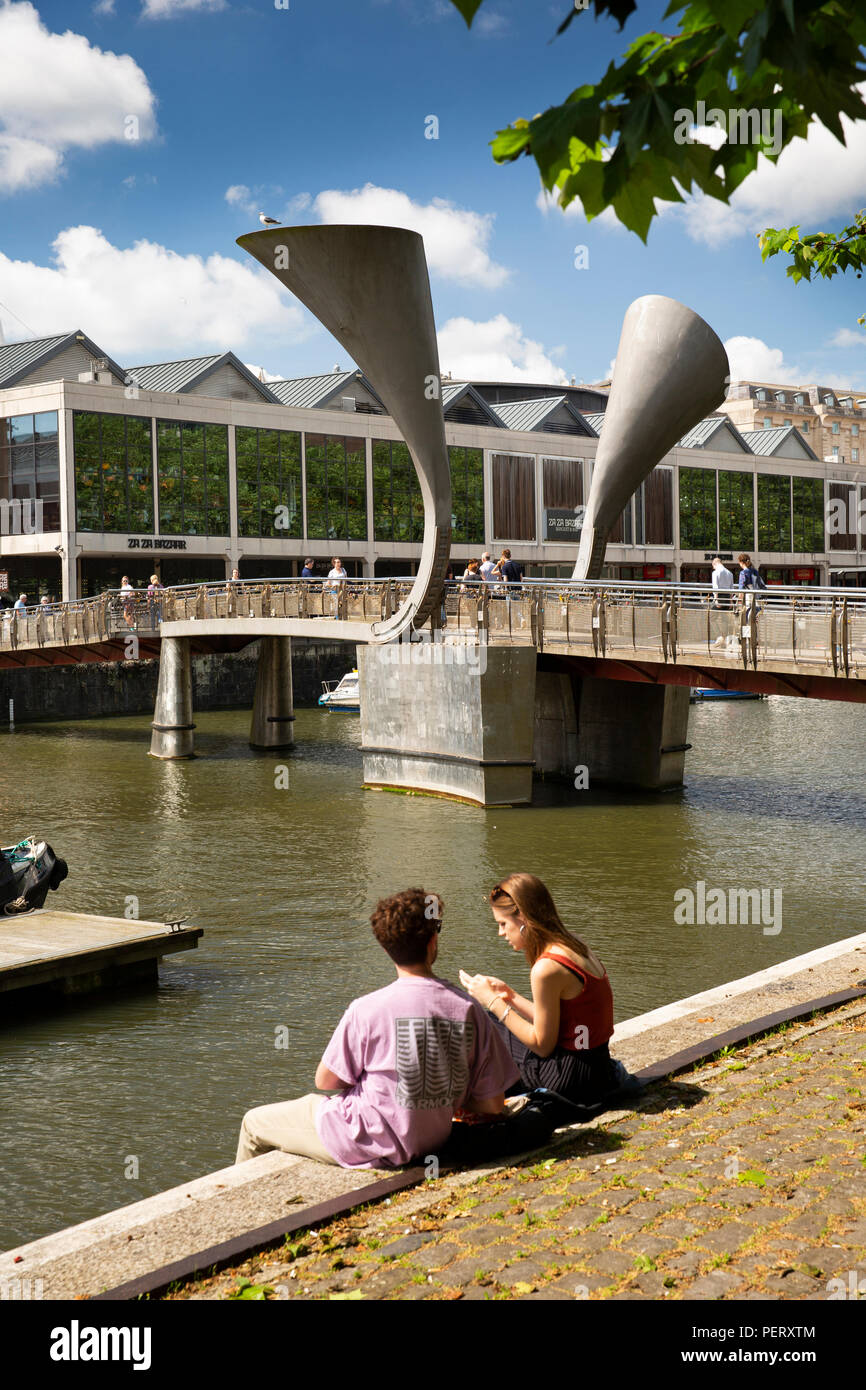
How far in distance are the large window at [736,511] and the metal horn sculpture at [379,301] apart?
5719cm

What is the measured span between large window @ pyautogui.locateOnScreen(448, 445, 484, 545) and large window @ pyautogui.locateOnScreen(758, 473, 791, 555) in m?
22.7

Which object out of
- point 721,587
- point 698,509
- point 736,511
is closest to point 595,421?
point 698,509

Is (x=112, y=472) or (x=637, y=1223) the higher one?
(x=112, y=472)

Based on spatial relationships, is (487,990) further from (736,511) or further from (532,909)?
(736,511)

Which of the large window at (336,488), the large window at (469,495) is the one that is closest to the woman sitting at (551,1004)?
the large window at (336,488)

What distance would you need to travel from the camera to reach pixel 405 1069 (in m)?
5.27

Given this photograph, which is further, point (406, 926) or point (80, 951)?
point (80, 951)

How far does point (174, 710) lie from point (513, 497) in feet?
126

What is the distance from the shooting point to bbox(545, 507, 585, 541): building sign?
237 ft

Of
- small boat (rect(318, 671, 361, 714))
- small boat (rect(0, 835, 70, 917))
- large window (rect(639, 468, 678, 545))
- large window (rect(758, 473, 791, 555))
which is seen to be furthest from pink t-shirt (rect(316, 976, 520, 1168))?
large window (rect(758, 473, 791, 555))

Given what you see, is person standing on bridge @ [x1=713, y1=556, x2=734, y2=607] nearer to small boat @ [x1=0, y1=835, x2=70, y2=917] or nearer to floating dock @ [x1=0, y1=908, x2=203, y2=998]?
small boat @ [x1=0, y1=835, x2=70, y2=917]
